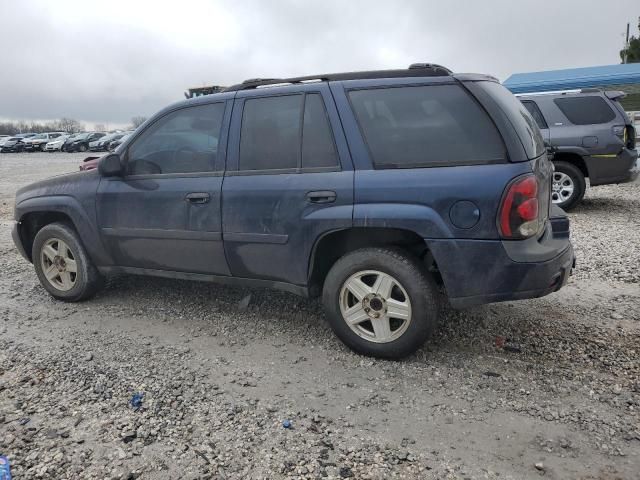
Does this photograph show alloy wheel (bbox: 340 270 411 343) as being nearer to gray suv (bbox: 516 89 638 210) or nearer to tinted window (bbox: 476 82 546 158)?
tinted window (bbox: 476 82 546 158)

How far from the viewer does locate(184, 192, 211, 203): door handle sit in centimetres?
367

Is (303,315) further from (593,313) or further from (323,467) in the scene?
(593,313)

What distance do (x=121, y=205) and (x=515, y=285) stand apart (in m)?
3.08

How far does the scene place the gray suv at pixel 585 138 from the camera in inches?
306

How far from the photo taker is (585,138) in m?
7.89

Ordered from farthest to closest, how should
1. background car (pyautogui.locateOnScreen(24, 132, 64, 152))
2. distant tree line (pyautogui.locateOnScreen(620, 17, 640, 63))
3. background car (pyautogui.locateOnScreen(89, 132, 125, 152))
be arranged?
1. background car (pyautogui.locateOnScreen(24, 132, 64, 152))
2. background car (pyautogui.locateOnScreen(89, 132, 125, 152))
3. distant tree line (pyautogui.locateOnScreen(620, 17, 640, 63))

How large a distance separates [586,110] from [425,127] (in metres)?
6.26

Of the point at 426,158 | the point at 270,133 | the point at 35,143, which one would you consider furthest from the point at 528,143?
the point at 35,143

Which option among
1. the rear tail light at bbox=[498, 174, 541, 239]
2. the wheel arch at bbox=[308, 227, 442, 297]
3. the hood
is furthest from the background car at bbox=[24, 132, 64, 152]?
the rear tail light at bbox=[498, 174, 541, 239]

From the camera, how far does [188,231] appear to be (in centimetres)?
378

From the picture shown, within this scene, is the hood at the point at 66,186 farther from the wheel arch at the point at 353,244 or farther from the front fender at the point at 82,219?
the wheel arch at the point at 353,244

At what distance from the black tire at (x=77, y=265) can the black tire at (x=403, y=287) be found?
2342 mm

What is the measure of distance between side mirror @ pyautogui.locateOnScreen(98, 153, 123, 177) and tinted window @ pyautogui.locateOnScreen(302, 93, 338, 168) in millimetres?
1644

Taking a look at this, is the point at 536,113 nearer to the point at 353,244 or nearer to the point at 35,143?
the point at 353,244
